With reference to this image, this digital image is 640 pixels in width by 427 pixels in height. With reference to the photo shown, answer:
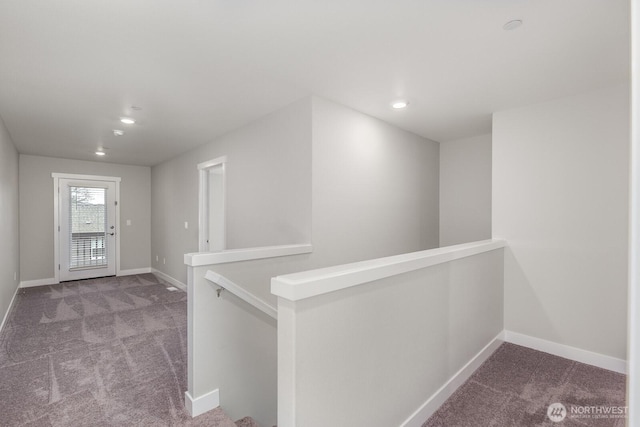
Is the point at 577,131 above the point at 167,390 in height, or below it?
above

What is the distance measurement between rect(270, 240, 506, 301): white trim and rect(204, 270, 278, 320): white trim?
94cm

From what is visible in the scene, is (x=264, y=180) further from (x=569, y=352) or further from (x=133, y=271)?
(x=133, y=271)

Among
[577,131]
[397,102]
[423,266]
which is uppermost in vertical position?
[397,102]

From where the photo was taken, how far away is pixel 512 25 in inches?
72.2

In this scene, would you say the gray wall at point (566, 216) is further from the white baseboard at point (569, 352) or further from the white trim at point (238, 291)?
the white trim at point (238, 291)

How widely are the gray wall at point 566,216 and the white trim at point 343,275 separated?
1.55 metres

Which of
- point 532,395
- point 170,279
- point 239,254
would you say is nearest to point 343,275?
point 239,254

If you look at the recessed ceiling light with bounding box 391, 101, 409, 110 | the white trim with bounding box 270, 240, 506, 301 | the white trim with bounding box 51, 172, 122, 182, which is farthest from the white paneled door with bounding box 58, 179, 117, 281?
the white trim with bounding box 270, 240, 506, 301

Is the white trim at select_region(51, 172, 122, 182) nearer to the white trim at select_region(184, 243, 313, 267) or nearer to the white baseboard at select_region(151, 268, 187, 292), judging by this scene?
the white baseboard at select_region(151, 268, 187, 292)

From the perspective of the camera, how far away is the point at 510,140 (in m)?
3.22

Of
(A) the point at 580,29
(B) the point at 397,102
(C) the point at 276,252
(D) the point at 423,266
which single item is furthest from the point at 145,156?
(A) the point at 580,29

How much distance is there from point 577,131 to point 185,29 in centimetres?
331

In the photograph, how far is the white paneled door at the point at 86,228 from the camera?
6109mm

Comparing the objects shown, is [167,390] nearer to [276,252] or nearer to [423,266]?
[276,252]
